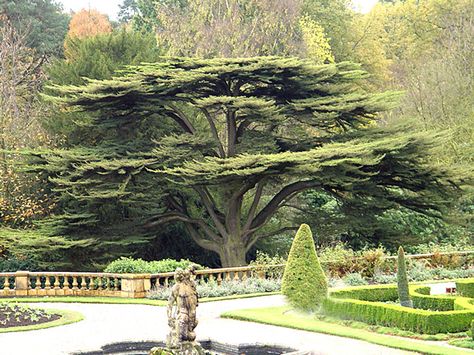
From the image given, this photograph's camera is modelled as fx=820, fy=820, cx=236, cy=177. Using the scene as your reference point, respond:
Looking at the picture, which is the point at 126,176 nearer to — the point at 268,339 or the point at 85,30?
the point at 268,339

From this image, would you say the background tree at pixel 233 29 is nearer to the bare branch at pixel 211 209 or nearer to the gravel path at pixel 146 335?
the bare branch at pixel 211 209

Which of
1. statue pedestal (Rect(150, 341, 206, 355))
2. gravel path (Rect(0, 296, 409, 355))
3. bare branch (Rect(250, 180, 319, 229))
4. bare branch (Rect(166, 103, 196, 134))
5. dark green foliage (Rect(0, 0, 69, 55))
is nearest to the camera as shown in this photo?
statue pedestal (Rect(150, 341, 206, 355))

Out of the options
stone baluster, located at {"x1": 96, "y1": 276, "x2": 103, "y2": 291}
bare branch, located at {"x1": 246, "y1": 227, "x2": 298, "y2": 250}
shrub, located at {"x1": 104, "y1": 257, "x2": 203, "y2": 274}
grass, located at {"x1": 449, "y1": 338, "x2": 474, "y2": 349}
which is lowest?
grass, located at {"x1": 449, "y1": 338, "x2": 474, "y2": 349}

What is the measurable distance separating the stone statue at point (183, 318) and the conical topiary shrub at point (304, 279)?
7.25 meters

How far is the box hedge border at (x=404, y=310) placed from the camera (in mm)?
18016

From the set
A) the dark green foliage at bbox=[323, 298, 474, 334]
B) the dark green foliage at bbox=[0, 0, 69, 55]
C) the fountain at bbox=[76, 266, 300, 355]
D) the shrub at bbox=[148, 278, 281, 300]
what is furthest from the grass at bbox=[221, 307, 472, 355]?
the dark green foliage at bbox=[0, 0, 69, 55]

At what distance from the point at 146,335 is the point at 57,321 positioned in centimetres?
361

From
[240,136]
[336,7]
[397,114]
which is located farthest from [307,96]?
[336,7]

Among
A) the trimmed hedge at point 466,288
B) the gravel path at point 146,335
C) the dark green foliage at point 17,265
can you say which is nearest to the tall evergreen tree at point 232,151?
the dark green foliage at point 17,265

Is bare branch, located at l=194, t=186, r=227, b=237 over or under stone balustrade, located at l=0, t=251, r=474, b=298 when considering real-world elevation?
over

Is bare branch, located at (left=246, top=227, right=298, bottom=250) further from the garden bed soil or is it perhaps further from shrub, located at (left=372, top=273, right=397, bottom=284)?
the garden bed soil

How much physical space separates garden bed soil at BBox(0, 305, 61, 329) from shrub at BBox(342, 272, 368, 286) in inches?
388

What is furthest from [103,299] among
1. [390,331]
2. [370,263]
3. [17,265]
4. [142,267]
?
[390,331]

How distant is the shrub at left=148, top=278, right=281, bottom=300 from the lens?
85.1ft
